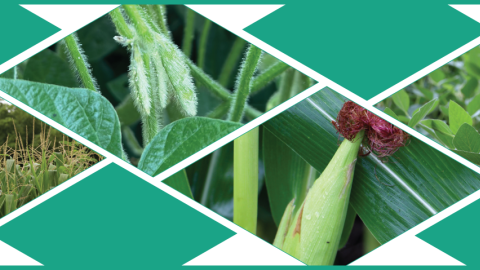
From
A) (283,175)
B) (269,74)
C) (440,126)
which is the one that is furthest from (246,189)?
(440,126)

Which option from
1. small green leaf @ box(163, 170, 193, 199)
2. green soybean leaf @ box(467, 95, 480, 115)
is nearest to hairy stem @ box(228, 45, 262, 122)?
small green leaf @ box(163, 170, 193, 199)

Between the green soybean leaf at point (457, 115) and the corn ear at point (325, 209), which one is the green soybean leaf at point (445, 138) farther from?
the corn ear at point (325, 209)

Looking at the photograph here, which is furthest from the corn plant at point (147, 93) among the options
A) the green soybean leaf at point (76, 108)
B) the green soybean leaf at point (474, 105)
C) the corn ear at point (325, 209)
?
the green soybean leaf at point (474, 105)

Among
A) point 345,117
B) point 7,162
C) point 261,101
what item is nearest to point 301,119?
point 345,117

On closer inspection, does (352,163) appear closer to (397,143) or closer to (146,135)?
(397,143)

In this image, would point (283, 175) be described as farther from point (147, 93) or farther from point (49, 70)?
point (49, 70)

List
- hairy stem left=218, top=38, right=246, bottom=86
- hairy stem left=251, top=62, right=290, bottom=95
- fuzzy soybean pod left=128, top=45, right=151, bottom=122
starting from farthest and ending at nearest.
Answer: hairy stem left=218, top=38, right=246, bottom=86 < hairy stem left=251, top=62, right=290, bottom=95 < fuzzy soybean pod left=128, top=45, right=151, bottom=122

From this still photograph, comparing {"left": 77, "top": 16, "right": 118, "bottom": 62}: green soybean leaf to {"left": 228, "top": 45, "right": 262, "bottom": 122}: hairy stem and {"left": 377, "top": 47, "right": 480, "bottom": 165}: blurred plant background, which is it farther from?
{"left": 377, "top": 47, "right": 480, "bottom": 165}: blurred plant background
